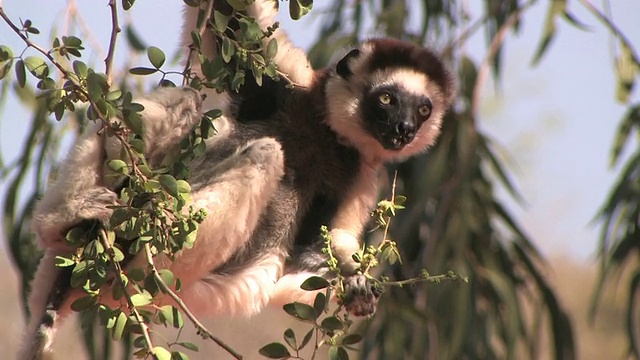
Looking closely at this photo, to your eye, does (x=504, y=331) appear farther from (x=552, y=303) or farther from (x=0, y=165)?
(x=0, y=165)

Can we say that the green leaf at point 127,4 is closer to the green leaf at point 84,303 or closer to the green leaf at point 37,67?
the green leaf at point 37,67

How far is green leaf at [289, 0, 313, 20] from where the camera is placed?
5.89ft

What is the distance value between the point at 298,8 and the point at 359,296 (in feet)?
2.38

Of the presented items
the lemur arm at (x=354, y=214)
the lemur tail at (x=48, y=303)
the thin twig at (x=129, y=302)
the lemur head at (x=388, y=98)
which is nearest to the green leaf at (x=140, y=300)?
the thin twig at (x=129, y=302)

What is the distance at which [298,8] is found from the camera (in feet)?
5.90

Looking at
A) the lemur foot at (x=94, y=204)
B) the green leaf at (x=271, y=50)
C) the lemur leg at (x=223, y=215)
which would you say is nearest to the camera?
the green leaf at (x=271, y=50)

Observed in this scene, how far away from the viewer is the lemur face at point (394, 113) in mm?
2531

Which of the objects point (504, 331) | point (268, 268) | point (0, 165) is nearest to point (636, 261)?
point (504, 331)

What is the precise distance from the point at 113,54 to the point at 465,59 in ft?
8.53

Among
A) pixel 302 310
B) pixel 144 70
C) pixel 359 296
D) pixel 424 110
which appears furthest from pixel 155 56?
pixel 424 110

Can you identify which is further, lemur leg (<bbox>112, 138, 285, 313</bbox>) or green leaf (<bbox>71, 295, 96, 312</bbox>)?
lemur leg (<bbox>112, 138, 285, 313</bbox>)

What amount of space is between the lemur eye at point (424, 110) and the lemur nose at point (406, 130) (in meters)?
0.10

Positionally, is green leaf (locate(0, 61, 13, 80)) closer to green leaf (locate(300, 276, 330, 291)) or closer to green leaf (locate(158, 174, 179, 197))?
green leaf (locate(158, 174, 179, 197))

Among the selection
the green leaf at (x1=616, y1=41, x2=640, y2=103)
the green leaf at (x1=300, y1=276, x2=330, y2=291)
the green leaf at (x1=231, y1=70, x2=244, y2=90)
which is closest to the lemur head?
the green leaf at (x1=231, y1=70, x2=244, y2=90)
